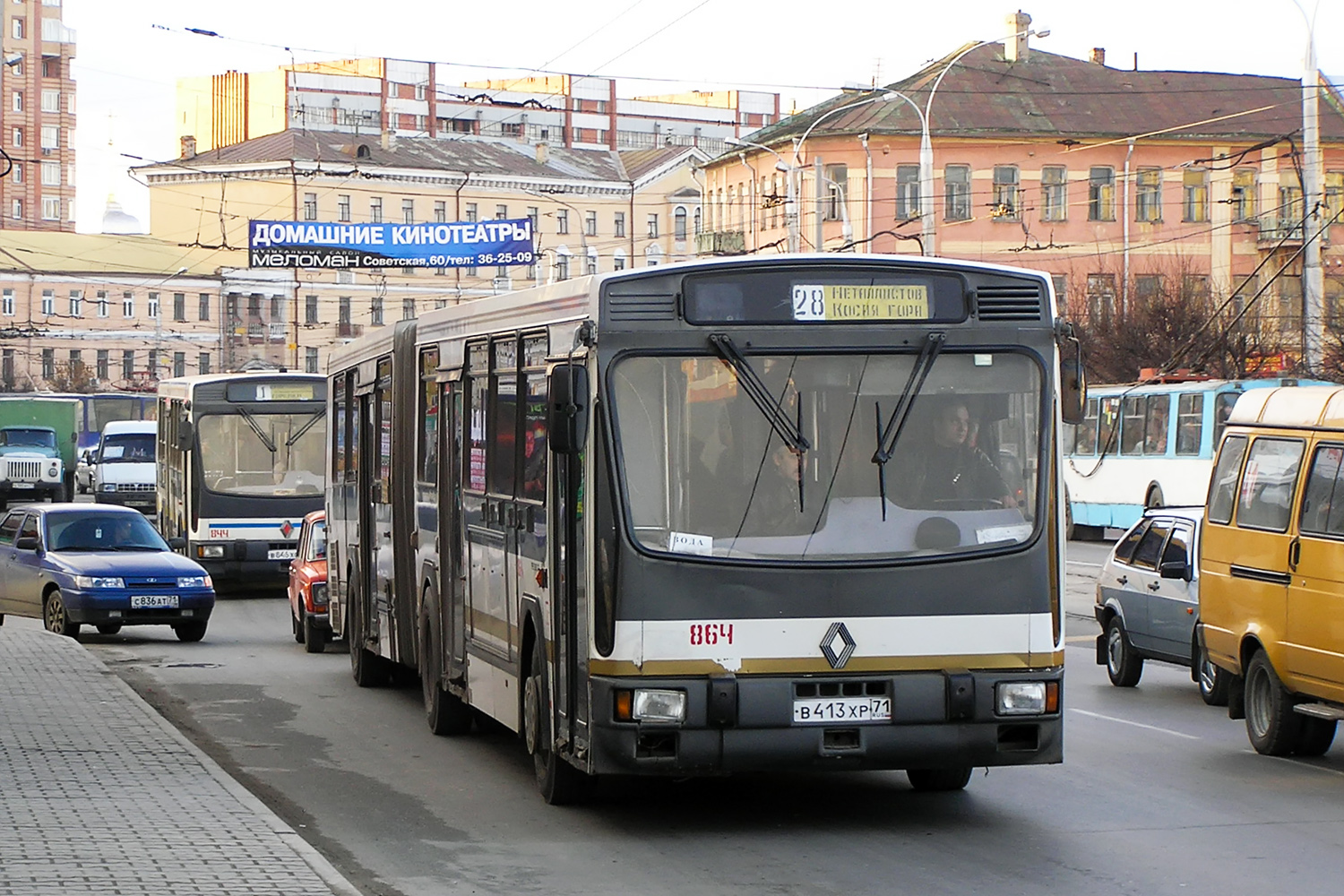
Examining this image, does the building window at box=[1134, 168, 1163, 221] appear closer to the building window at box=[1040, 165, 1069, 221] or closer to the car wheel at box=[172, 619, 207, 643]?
the building window at box=[1040, 165, 1069, 221]

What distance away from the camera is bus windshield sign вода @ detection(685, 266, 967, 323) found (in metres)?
10.0

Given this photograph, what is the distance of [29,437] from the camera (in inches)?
2425

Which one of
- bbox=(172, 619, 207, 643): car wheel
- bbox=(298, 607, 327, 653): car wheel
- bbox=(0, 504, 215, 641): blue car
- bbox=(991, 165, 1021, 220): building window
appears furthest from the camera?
bbox=(991, 165, 1021, 220): building window

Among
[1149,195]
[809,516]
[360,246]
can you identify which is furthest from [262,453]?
[1149,195]

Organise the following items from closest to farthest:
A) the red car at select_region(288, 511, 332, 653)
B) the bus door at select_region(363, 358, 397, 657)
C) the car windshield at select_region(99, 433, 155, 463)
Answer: the bus door at select_region(363, 358, 397, 657)
the red car at select_region(288, 511, 332, 653)
the car windshield at select_region(99, 433, 155, 463)

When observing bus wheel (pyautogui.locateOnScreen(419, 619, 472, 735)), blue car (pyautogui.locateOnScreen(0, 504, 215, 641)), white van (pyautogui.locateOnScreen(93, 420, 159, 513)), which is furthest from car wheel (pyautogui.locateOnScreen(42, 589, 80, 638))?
white van (pyautogui.locateOnScreen(93, 420, 159, 513))

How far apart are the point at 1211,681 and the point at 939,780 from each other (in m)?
5.51

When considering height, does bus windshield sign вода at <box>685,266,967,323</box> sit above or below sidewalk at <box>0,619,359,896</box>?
above

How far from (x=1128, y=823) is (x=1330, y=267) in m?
59.5

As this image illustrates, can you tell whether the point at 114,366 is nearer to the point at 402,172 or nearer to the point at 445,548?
the point at 402,172

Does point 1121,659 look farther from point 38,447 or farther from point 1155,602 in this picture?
point 38,447

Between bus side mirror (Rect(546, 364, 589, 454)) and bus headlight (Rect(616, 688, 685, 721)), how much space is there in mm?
1108

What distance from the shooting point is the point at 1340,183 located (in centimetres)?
7231

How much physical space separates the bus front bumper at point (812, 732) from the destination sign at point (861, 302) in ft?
5.31
